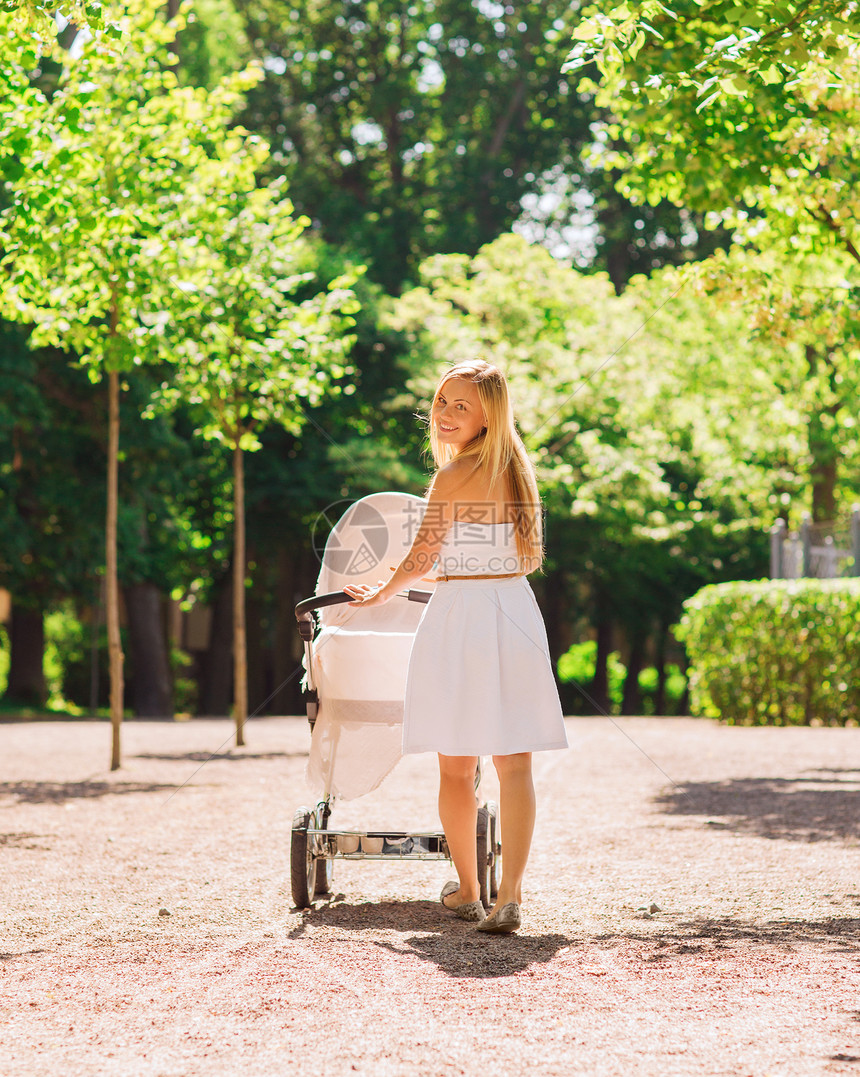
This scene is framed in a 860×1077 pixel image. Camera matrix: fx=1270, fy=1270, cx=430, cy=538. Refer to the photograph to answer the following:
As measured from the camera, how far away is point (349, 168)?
3412 cm

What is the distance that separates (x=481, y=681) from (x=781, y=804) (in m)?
4.51

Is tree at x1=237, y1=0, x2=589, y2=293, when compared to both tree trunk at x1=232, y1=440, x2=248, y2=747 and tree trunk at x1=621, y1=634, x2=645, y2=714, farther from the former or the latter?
tree trunk at x1=232, y1=440, x2=248, y2=747

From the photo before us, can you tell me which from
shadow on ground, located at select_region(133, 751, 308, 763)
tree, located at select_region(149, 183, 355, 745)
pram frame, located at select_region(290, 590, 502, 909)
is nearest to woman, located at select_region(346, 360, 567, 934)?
pram frame, located at select_region(290, 590, 502, 909)

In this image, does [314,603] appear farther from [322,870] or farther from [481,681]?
[322,870]

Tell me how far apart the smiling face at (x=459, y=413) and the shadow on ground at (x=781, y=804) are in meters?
3.42

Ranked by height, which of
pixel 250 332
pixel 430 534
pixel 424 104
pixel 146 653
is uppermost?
pixel 424 104

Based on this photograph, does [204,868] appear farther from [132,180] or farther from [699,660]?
[699,660]

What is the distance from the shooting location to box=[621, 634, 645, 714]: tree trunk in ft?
108

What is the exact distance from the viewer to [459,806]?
4738mm

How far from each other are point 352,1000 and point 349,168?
3251 centimetres

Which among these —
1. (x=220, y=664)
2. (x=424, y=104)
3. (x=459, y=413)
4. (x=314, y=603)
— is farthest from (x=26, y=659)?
(x=459, y=413)

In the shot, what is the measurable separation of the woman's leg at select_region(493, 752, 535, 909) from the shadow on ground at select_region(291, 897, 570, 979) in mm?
198

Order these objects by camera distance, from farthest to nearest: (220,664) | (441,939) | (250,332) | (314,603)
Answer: (220,664) < (250,332) < (314,603) < (441,939)

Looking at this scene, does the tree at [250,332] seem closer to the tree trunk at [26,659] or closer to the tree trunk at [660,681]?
the tree trunk at [26,659]
